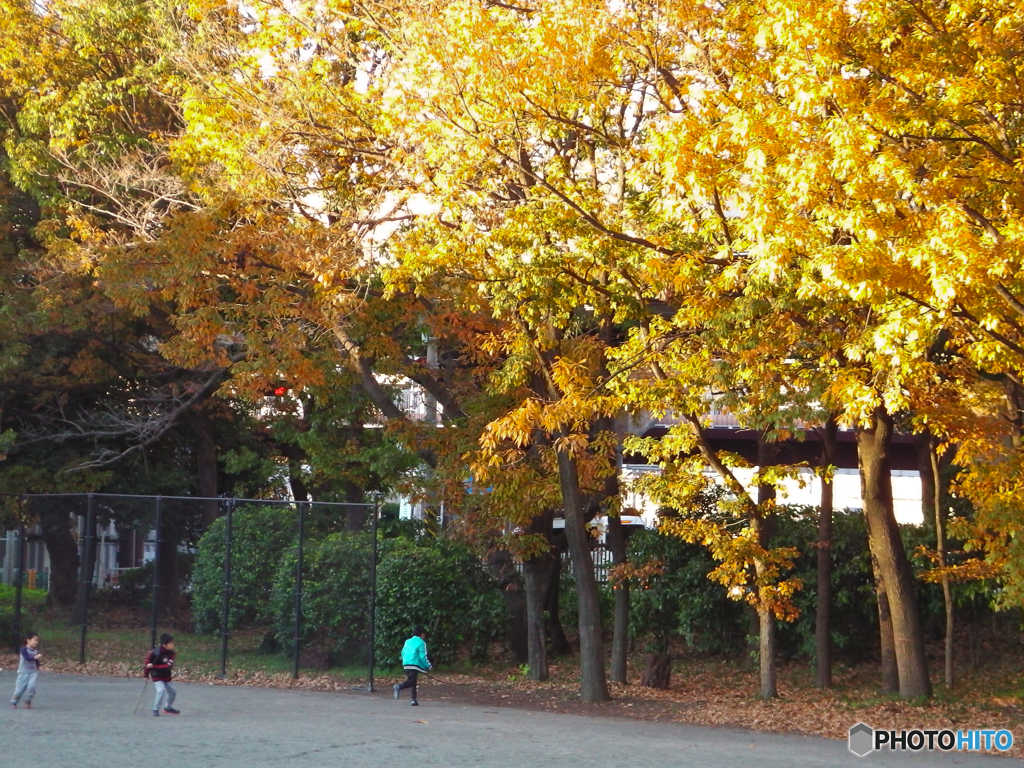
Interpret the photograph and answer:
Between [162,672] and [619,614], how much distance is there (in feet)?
25.2

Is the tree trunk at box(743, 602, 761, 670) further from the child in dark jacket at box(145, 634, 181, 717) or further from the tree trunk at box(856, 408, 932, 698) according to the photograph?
the child in dark jacket at box(145, 634, 181, 717)

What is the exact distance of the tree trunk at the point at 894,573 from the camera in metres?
14.6

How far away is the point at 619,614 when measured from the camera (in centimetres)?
1772

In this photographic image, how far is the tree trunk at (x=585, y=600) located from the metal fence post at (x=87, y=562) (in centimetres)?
839

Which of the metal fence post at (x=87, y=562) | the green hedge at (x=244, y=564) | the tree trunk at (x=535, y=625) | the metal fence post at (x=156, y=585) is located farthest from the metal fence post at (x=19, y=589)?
the tree trunk at (x=535, y=625)

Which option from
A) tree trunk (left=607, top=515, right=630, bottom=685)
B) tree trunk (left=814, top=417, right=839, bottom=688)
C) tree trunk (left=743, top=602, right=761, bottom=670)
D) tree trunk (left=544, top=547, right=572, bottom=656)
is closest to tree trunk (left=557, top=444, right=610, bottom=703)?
tree trunk (left=607, top=515, right=630, bottom=685)

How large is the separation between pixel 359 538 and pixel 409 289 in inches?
172

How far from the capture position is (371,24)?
15.8m

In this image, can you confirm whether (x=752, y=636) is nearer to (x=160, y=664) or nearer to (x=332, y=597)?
(x=332, y=597)

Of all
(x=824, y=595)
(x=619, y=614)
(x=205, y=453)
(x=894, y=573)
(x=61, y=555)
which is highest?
(x=205, y=453)

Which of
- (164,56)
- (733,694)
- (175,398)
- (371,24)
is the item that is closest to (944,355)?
(733,694)

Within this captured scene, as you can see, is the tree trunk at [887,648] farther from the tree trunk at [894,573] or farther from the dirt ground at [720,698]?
the tree trunk at [894,573]

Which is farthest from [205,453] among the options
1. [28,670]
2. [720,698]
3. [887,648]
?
[887,648]

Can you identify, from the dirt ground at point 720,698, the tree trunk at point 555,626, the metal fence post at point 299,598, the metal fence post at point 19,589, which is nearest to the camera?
the dirt ground at point 720,698
